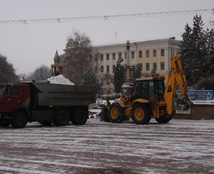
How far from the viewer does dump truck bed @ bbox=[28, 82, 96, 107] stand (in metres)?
22.2

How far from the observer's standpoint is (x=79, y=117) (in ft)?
80.7

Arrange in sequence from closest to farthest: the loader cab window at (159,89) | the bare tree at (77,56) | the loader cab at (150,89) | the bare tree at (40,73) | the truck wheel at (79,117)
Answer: the loader cab at (150,89), the loader cab window at (159,89), the truck wheel at (79,117), the bare tree at (77,56), the bare tree at (40,73)

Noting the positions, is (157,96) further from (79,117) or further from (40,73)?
(40,73)

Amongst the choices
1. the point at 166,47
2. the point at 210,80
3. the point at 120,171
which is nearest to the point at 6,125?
the point at 120,171

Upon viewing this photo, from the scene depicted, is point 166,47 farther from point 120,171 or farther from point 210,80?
point 120,171

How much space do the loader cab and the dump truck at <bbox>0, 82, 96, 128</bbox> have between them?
3002 mm

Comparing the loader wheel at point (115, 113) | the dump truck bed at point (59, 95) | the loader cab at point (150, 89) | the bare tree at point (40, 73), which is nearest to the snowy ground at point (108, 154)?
the dump truck bed at point (59, 95)

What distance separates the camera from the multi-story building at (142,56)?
105 meters

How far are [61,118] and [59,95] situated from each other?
4.62 ft

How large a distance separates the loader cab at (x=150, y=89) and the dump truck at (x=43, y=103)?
3002 millimetres

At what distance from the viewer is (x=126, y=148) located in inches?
503

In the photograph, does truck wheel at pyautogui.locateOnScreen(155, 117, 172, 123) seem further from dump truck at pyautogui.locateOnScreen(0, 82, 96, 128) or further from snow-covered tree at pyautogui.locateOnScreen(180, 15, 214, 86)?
snow-covered tree at pyautogui.locateOnScreen(180, 15, 214, 86)

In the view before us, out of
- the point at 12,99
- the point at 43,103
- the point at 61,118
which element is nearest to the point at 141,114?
the point at 61,118

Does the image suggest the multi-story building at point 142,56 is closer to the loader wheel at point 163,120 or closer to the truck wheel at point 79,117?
the truck wheel at point 79,117
